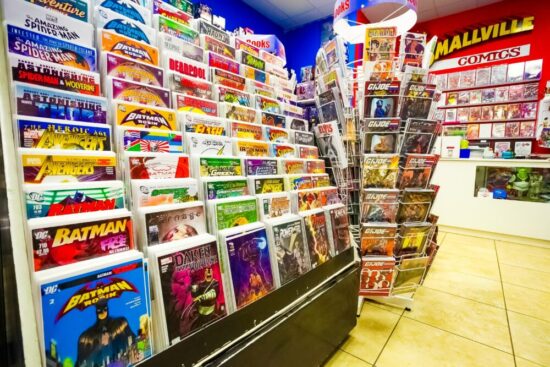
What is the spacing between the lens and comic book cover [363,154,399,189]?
144cm

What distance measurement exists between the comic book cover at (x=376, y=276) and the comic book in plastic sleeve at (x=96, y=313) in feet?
3.87

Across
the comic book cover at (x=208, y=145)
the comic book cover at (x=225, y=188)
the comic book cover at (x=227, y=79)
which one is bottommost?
the comic book cover at (x=225, y=188)

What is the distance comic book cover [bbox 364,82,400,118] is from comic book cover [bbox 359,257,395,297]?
0.83 meters

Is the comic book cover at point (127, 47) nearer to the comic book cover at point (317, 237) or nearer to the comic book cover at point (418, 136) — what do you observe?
the comic book cover at point (317, 237)

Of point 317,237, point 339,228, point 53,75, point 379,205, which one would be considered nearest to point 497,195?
point 379,205

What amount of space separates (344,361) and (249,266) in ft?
2.58

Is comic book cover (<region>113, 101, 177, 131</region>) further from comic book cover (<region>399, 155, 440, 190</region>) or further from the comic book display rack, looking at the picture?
comic book cover (<region>399, 155, 440, 190</region>)

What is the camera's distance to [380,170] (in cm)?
145

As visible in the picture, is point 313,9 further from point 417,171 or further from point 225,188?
point 225,188

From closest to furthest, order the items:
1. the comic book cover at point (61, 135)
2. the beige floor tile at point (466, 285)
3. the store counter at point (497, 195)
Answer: the comic book cover at point (61, 135) → the beige floor tile at point (466, 285) → the store counter at point (497, 195)

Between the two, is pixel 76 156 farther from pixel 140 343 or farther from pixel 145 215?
pixel 140 343

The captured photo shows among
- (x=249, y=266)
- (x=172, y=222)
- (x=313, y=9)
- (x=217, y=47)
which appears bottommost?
(x=249, y=266)

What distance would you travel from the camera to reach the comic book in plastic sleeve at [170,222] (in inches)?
25.8

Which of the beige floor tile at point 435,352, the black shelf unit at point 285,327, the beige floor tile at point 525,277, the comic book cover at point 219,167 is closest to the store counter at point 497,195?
the beige floor tile at point 525,277
